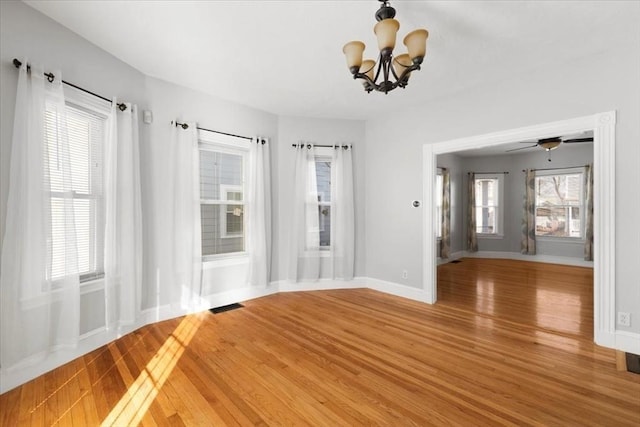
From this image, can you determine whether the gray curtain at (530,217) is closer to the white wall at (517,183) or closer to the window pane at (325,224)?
the white wall at (517,183)

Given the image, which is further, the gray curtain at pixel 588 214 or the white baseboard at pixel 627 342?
the gray curtain at pixel 588 214

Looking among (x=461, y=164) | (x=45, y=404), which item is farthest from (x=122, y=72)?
(x=461, y=164)

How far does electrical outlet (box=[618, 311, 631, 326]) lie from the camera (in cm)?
262

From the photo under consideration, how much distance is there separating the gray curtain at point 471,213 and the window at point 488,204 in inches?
9.5

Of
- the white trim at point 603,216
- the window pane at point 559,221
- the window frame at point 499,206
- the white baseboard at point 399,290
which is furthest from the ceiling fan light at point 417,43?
the window pane at point 559,221

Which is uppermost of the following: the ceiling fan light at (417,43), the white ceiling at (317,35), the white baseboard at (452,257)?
the white ceiling at (317,35)

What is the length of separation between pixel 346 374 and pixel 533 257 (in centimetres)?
726

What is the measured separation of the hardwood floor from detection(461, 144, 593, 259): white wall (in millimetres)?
4182

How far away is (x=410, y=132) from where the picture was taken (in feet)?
14.0

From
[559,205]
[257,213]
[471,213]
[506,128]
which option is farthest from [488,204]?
[257,213]

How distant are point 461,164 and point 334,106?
5172 mm

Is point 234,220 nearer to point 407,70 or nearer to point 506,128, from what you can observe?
point 407,70

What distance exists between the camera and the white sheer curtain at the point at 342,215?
472cm

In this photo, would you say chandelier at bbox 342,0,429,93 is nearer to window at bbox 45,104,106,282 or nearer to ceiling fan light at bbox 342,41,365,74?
ceiling fan light at bbox 342,41,365,74
